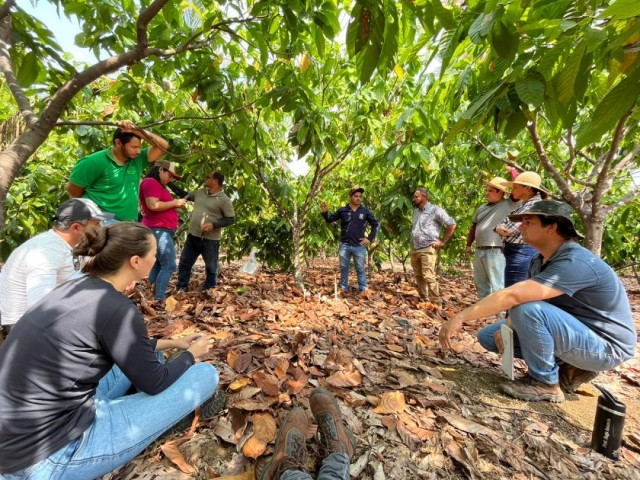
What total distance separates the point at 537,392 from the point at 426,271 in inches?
104

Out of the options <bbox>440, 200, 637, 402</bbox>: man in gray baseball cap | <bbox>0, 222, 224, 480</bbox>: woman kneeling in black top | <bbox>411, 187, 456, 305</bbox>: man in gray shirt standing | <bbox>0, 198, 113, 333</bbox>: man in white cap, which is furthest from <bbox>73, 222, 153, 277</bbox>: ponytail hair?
<bbox>411, 187, 456, 305</bbox>: man in gray shirt standing

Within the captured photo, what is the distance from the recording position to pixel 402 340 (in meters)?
3.01

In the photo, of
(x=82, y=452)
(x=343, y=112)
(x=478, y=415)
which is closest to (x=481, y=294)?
(x=478, y=415)

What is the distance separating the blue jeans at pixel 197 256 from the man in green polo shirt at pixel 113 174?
4.37 feet

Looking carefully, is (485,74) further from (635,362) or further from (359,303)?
(359,303)

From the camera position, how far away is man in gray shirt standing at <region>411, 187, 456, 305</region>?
448 centimetres

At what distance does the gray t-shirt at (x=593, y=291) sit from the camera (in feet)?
6.04

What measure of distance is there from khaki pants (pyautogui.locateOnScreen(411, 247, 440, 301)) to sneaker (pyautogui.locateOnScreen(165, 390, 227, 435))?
137 inches

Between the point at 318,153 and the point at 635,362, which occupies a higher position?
the point at 318,153

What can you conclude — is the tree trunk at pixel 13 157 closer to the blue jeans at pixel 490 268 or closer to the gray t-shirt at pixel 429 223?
the blue jeans at pixel 490 268

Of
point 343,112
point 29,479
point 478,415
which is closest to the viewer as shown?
point 29,479

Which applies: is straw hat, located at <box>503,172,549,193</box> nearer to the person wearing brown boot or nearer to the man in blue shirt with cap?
the man in blue shirt with cap

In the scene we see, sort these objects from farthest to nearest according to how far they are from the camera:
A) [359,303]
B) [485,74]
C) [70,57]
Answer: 1. [70,57]
2. [359,303]
3. [485,74]

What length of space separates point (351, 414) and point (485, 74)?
1922mm
